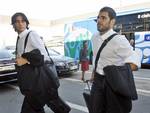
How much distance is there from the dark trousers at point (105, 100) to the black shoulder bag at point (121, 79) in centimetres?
9

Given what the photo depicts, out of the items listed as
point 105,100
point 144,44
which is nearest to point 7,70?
point 105,100

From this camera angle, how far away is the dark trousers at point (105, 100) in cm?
288

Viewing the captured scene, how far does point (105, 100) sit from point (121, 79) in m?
0.34

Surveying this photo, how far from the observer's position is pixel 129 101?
2.97m

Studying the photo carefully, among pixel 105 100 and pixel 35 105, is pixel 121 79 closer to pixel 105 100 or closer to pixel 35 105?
pixel 105 100

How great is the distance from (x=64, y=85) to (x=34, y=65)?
529cm

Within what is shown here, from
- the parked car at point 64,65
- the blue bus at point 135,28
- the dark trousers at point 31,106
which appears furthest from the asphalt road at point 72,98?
the blue bus at point 135,28

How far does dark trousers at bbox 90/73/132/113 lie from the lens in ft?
9.45

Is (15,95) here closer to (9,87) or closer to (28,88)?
(9,87)

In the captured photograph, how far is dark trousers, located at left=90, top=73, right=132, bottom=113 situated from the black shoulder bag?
0.09 meters

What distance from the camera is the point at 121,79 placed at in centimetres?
279

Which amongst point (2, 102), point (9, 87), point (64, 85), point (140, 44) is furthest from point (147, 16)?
point (2, 102)

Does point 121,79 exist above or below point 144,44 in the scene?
above

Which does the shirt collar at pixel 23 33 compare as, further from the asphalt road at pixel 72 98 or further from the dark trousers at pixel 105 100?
the asphalt road at pixel 72 98
